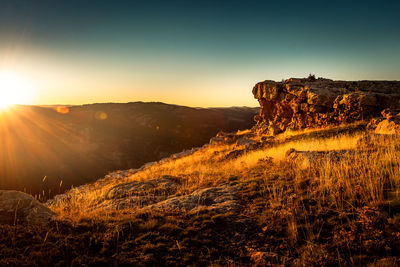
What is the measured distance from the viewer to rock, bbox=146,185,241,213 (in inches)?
196

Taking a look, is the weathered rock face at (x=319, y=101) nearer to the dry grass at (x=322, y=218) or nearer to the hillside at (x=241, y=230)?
the dry grass at (x=322, y=218)

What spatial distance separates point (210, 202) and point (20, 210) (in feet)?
14.1

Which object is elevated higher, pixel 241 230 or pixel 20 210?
pixel 20 210

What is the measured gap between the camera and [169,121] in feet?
304

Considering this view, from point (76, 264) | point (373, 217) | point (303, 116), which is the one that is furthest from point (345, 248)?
point (303, 116)

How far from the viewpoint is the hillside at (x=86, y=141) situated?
45166mm

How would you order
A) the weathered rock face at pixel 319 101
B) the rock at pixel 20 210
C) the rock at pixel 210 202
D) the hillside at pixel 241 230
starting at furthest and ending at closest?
the weathered rock face at pixel 319 101 < the rock at pixel 210 202 < the rock at pixel 20 210 < the hillside at pixel 241 230

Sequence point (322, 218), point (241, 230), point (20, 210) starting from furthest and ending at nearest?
1. point (20, 210)
2. point (241, 230)
3. point (322, 218)

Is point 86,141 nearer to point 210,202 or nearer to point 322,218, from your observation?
point 210,202

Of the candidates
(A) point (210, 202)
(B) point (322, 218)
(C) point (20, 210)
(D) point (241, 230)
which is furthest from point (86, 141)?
(B) point (322, 218)

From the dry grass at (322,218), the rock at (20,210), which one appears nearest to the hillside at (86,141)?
the rock at (20,210)

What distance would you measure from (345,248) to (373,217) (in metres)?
0.82

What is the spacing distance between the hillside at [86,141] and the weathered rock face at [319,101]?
112ft

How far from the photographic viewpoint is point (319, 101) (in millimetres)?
19625
